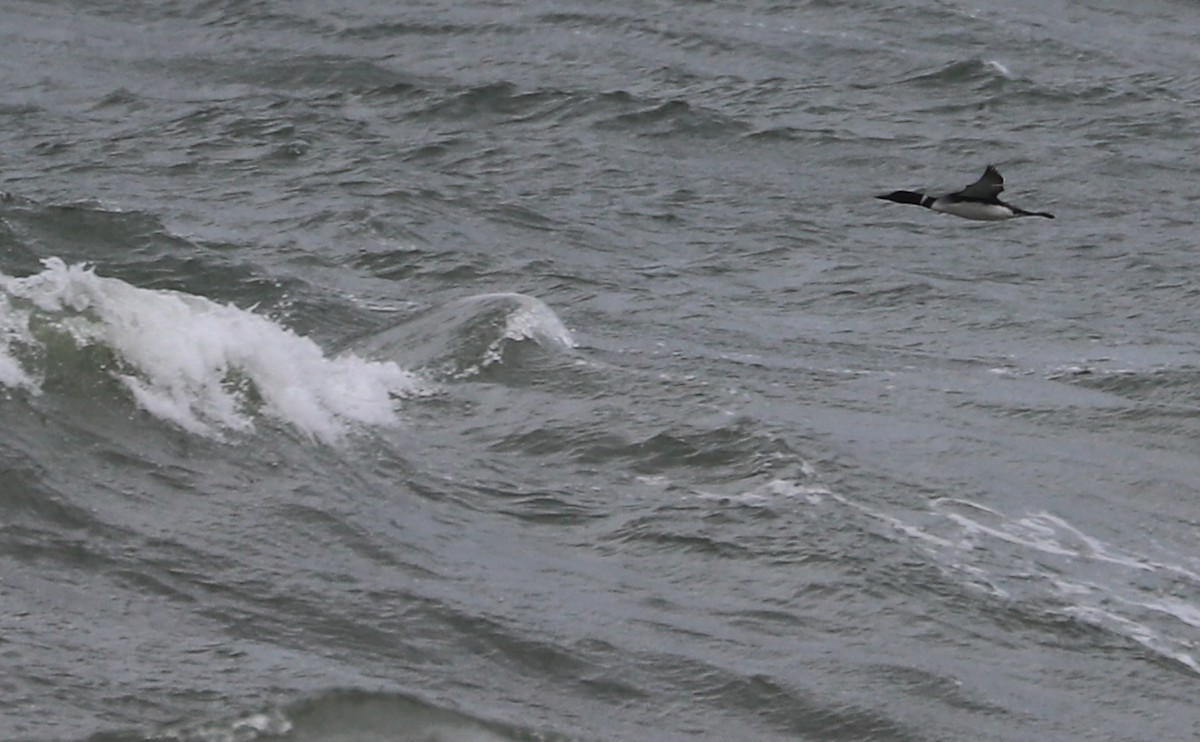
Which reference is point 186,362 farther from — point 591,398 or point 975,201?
point 975,201

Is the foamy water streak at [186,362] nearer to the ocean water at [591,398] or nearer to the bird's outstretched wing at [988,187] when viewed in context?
the ocean water at [591,398]

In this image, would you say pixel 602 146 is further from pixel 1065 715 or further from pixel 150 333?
pixel 1065 715

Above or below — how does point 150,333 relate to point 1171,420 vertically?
above

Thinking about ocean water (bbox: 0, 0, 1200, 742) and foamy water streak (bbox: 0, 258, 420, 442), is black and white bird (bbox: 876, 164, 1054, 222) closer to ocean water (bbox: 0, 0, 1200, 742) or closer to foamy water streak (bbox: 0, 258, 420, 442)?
ocean water (bbox: 0, 0, 1200, 742)

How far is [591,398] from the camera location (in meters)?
11.7

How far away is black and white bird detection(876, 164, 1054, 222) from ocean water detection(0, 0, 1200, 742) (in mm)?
651

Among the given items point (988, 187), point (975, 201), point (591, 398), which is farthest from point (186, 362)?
point (975, 201)

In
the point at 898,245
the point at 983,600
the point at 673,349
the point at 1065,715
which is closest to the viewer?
the point at 1065,715

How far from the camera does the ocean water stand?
8.19m


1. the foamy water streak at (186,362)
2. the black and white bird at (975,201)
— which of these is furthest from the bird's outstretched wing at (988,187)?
the foamy water streak at (186,362)

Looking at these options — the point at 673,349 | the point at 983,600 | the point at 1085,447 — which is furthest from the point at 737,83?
the point at 983,600

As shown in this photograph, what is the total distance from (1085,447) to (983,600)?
252 centimetres

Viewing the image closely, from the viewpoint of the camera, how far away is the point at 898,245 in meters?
16.2

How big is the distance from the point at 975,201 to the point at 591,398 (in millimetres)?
3184
